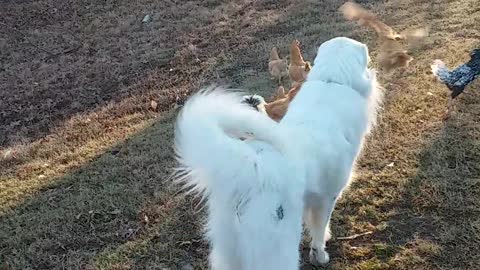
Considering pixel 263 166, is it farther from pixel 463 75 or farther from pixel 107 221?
pixel 463 75

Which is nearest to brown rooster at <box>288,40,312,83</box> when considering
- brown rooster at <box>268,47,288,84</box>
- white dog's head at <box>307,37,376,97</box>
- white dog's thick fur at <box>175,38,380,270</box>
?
brown rooster at <box>268,47,288,84</box>

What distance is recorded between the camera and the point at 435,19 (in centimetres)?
695

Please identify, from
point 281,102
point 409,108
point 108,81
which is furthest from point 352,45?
point 108,81

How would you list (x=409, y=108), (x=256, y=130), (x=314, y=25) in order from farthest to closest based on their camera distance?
1. (x=314, y=25)
2. (x=409, y=108)
3. (x=256, y=130)

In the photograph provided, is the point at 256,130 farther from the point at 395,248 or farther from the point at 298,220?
the point at 395,248

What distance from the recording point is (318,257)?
141 inches

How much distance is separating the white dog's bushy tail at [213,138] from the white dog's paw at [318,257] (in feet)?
4.24

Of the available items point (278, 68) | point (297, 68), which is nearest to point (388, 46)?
point (297, 68)

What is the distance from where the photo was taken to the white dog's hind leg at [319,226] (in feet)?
10.8

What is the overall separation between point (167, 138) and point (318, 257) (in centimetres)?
190

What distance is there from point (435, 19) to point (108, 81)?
3.62 metres

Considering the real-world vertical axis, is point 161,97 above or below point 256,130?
below

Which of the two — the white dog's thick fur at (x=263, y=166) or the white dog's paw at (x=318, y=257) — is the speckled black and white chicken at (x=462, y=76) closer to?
the white dog's thick fur at (x=263, y=166)

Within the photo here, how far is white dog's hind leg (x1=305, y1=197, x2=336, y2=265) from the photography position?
3289 mm
